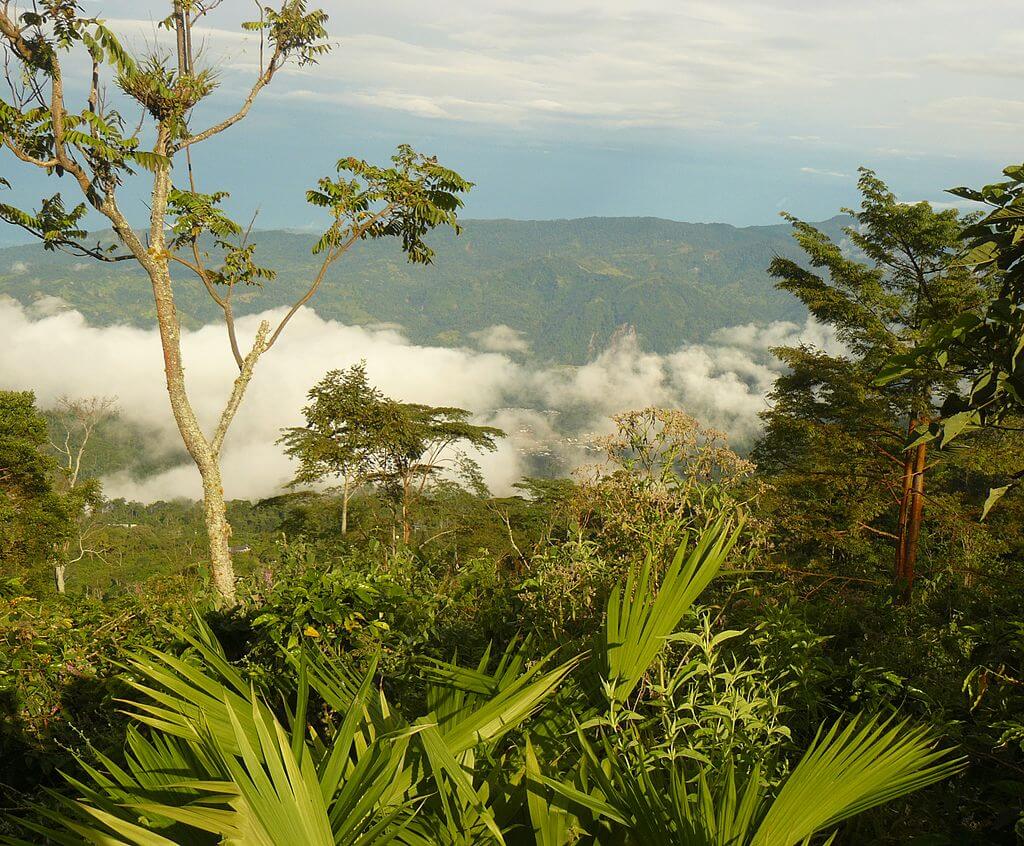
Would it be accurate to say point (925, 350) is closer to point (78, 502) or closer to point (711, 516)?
point (711, 516)

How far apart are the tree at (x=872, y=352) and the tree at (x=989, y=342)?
23.6ft

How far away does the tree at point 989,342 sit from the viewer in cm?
131

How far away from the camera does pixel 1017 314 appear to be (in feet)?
4.44

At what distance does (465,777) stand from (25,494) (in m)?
17.2

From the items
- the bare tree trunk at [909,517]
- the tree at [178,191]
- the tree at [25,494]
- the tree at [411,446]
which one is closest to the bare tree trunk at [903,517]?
the bare tree trunk at [909,517]

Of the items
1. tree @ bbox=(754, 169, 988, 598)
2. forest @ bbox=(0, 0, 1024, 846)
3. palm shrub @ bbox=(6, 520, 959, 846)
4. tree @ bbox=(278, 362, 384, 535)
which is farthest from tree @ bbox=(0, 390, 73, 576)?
palm shrub @ bbox=(6, 520, 959, 846)

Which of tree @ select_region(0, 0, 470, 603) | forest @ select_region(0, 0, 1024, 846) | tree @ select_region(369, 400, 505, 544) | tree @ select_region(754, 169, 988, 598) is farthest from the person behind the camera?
tree @ select_region(369, 400, 505, 544)

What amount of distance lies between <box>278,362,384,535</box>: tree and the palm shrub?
13586mm

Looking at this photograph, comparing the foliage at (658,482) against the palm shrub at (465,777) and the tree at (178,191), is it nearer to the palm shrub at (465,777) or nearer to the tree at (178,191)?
the palm shrub at (465,777)

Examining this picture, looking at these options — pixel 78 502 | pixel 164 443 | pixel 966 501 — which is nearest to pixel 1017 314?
pixel 966 501

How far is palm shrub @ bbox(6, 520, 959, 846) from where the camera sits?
97cm

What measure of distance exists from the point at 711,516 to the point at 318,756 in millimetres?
1375

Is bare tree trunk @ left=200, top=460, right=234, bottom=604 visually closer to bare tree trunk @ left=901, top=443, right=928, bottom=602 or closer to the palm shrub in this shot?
the palm shrub

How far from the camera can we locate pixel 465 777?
123 cm
